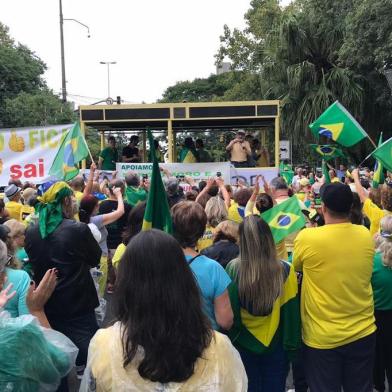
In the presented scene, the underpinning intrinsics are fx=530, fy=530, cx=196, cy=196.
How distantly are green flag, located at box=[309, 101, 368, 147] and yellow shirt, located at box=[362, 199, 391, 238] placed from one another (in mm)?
1936

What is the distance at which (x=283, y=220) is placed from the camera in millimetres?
4551

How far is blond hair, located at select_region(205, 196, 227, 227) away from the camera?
515 cm

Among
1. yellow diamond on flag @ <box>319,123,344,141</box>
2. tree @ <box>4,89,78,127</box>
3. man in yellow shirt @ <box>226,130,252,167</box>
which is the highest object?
tree @ <box>4,89,78,127</box>

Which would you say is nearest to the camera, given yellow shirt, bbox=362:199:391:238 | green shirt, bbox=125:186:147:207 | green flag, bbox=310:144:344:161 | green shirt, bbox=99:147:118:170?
yellow shirt, bbox=362:199:391:238

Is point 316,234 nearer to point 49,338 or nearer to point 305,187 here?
point 49,338

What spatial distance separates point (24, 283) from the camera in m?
3.21

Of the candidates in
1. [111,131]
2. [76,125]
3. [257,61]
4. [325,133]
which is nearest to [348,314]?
[325,133]

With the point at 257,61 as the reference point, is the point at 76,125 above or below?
below

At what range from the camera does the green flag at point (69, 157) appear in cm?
796

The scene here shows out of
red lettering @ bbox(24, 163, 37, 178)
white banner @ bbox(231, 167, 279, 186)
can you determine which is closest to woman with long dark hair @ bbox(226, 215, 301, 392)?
white banner @ bbox(231, 167, 279, 186)

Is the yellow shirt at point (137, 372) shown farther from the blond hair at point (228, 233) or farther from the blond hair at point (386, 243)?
the blond hair at point (386, 243)

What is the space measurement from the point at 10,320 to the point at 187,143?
10459mm

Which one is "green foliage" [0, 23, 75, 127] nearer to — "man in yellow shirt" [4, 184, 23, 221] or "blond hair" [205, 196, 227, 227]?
"man in yellow shirt" [4, 184, 23, 221]

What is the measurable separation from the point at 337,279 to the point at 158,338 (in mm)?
1840
